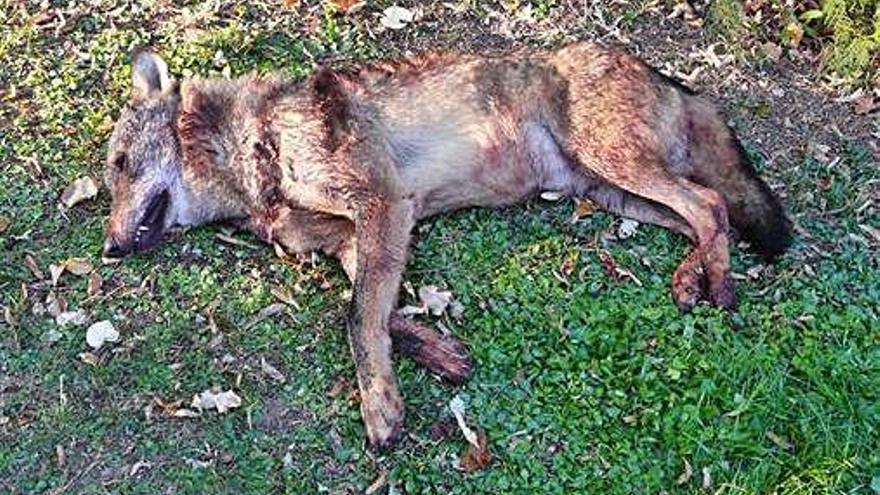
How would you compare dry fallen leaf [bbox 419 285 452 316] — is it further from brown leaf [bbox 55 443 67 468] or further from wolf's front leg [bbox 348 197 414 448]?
brown leaf [bbox 55 443 67 468]

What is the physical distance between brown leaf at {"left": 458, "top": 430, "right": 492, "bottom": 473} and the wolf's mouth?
83.1 inches

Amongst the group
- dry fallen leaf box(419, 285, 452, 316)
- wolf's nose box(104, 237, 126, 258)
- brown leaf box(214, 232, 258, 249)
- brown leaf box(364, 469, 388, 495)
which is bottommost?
brown leaf box(364, 469, 388, 495)

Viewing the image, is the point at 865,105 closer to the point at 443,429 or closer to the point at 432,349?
the point at 432,349

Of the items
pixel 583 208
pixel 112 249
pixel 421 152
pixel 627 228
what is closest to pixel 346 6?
pixel 421 152

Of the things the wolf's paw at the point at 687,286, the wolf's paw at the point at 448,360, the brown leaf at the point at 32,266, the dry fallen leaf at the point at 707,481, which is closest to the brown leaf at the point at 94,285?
the brown leaf at the point at 32,266

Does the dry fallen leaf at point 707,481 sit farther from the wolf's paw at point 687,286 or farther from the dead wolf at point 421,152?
the dead wolf at point 421,152

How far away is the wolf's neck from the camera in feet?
18.8

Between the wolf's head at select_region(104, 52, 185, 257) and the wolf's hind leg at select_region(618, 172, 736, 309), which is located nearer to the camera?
the wolf's hind leg at select_region(618, 172, 736, 309)

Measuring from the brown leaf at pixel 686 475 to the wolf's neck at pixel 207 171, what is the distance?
2627 millimetres

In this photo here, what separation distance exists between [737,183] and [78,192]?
3.57 meters

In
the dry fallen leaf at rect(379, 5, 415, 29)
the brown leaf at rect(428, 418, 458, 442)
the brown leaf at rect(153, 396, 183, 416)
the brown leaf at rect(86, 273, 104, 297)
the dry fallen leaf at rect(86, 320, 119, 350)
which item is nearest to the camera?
the brown leaf at rect(428, 418, 458, 442)

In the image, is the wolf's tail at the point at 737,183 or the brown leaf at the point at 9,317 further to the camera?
the wolf's tail at the point at 737,183

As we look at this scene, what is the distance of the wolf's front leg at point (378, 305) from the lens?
4746 millimetres

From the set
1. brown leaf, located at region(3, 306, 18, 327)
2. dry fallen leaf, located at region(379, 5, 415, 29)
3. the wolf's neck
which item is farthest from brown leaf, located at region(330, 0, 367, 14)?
brown leaf, located at region(3, 306, 18, 327)
